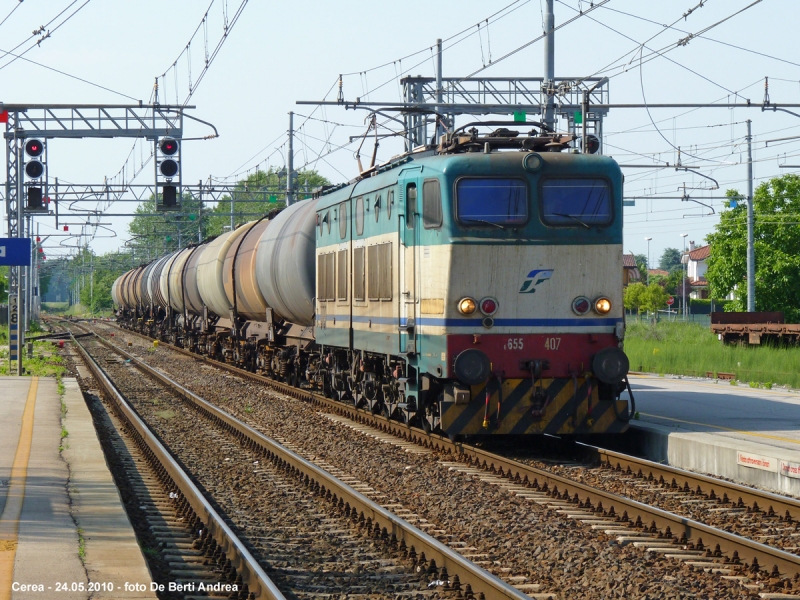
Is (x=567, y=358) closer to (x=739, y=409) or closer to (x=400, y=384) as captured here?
(x=400, y=384)

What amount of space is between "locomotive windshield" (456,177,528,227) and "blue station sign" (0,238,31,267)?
13.6 m

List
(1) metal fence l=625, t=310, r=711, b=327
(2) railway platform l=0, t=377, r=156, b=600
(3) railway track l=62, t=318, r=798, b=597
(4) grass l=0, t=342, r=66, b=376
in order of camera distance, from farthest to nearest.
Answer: (1) metal fence l=625, t=310, r=711, b=327
(4) grass l=0, t=342, r=66, b=376
(3) railway track l=62, t=318, r=798, b=597
(2) railway platform l=0, t=377, r=156, b=600

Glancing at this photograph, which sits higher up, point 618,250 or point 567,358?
point 618,250

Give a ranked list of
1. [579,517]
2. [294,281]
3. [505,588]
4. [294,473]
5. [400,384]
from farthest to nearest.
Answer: [294,281] → [400,384] → [294,473] → [579,517] → [505,588]

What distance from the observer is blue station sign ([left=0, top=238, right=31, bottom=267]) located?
22.9 meters

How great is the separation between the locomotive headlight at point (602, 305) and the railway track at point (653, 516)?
1620mm

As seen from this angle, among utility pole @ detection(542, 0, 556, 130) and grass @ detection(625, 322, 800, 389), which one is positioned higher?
utility pole @ detection(542, 0, 556, 130)

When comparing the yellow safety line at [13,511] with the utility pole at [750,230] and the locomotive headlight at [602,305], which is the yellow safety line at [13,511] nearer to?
the locomotive headlight at [602,305]

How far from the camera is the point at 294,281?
1956 cm

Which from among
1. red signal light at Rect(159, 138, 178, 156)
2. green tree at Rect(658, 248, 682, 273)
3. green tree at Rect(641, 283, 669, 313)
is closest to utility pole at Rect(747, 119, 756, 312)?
red signal light at Rect(159, 138, 178, 156)

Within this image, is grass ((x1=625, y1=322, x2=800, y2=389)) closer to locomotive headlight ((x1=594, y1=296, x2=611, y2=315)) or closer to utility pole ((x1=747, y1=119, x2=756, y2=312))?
utility pole ((x1=747, y1=119, x2=756, y2=312))

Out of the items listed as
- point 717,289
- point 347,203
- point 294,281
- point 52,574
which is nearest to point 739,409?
point 347,203

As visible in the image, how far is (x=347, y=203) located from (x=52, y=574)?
10.3 m

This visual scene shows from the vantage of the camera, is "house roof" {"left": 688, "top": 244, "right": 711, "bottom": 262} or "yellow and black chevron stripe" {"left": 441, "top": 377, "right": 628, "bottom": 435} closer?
"yellow and black chevron stripe" {"left": 441, "top": 377, "right": 628, "bottom": 435}
